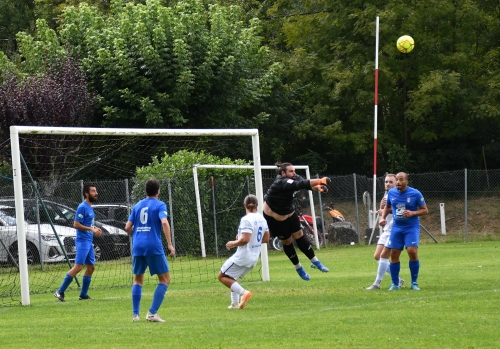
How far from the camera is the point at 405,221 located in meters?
15.0

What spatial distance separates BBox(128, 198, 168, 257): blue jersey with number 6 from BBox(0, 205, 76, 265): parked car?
1108 cm

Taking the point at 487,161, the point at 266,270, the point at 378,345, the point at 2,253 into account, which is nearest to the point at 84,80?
the point at 2,253

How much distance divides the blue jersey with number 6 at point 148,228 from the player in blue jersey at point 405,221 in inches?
177

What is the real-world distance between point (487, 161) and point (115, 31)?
56.5 feet

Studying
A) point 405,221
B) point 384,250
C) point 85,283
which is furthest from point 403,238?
point 85,283

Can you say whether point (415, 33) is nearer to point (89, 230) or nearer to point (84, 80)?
point (84, 80)

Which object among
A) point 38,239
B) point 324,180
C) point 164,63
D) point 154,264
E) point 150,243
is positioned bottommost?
point 38,239

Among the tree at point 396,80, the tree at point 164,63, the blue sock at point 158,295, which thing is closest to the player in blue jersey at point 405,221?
the blue sock at point 158,295

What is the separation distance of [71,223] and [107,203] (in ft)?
5.16

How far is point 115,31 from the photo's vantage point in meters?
34.1

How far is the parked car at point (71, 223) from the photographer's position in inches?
928

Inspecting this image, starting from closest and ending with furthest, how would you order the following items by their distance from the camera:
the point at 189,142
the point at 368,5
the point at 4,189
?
1. the point at 4,189
2. the point at 189,142
3. the point at 368,5

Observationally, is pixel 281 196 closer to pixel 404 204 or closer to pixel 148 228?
pixel 404 204

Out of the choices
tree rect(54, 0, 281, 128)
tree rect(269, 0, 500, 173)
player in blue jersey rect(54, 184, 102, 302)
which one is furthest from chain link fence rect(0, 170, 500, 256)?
player in blue jersey rect(54, 184, 102, 302)
